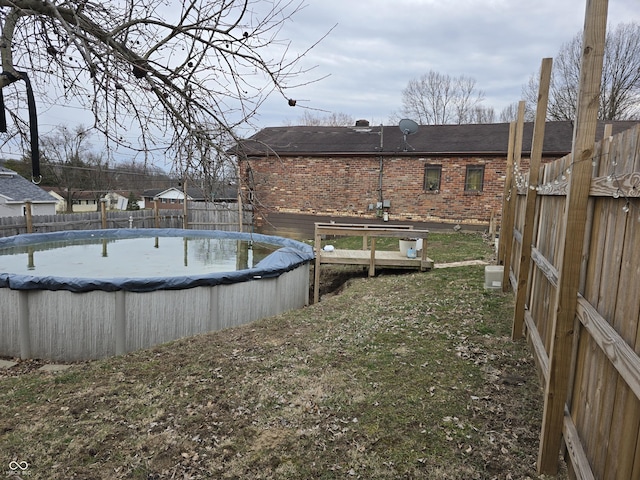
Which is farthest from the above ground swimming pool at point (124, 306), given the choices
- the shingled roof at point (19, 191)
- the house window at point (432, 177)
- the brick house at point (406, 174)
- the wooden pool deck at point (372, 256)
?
the shingled roof at point (19, 191)

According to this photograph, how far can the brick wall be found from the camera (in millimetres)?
14109

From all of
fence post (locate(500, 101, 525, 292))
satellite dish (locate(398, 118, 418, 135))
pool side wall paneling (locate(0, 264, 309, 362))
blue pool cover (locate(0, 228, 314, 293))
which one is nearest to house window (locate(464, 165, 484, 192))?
satellite dish (locate(398, 118, 418, 135))

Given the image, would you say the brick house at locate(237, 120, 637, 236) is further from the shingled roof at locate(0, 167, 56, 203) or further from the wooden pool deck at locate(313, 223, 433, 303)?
the shingled roof at locate(0, 167, 56, 203)

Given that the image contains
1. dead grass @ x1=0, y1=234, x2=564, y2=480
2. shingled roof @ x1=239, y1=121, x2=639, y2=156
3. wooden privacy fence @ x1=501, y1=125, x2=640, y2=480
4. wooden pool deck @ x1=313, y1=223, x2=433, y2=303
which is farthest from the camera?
shingled roof @ x1=239, y1=121, x2=639, y2=156

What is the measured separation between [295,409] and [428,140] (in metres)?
14.3

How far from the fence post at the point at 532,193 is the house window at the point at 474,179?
1088 centimetres

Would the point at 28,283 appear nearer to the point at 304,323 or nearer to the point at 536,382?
the point at 304,323

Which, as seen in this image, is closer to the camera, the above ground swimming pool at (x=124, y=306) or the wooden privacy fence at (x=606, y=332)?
the wooden privacy fence at (x=606, y=332)

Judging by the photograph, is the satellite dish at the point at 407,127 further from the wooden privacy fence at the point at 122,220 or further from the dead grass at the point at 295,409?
the dead grass at the point at 295,409

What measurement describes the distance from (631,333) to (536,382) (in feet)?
6.42

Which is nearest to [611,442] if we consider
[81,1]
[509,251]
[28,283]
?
[81,1]

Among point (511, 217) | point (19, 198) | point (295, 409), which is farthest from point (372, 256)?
point (19, 198)

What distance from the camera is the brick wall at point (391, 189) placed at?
46.3 ft

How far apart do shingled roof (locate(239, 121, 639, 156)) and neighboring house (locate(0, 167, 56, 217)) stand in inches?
689
